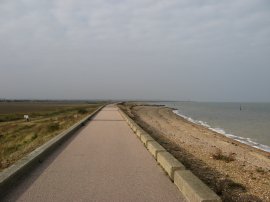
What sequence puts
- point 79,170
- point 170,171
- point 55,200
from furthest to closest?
point 79,170
point 170,171
point 55,200

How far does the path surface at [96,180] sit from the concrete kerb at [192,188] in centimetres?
14

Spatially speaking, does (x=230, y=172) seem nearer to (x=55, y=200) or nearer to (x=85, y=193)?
(x=85, y=193)

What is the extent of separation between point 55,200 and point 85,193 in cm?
57

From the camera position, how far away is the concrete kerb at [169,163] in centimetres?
694

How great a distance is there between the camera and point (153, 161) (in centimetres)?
882

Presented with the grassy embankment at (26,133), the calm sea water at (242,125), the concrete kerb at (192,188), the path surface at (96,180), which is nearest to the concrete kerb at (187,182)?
the concrete kerb at (192,188)

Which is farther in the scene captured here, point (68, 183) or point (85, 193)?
point (68, 183)

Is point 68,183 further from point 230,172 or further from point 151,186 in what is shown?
point 230,172

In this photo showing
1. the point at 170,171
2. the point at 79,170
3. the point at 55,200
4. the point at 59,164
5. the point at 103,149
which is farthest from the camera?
the point at 103,149

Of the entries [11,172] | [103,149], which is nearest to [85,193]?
[11,172]

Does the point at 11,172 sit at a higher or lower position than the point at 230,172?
higher

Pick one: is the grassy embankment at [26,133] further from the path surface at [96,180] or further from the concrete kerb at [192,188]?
the concrete kerb at [192,188]

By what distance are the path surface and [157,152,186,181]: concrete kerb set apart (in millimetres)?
141

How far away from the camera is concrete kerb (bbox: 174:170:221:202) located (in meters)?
4.91
